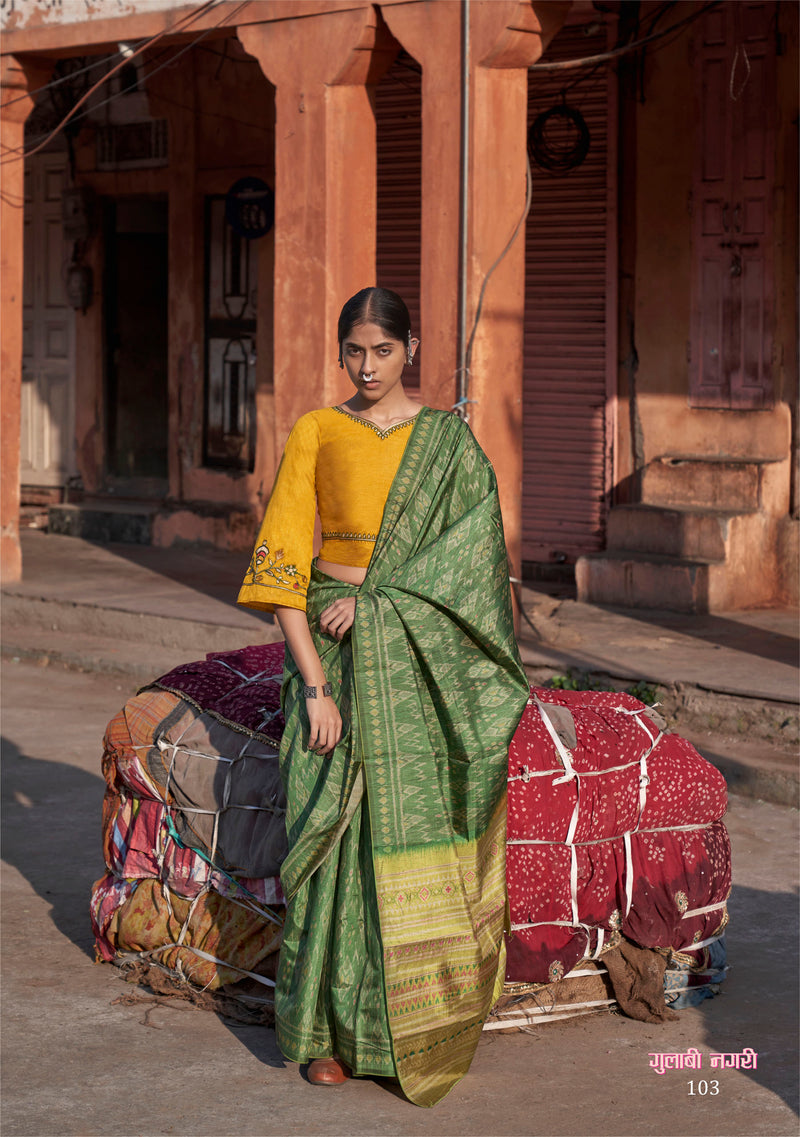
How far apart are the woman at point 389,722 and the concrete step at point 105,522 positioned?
28.8ft

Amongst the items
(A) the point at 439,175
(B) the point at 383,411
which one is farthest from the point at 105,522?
(B) the point at 383,411

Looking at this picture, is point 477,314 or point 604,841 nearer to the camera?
point 604,841

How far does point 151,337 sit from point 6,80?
3658 millimetres

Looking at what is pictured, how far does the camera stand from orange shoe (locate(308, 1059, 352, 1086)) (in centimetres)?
370

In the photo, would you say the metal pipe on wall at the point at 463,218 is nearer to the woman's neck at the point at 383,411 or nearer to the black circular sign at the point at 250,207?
the black circular sign at the point at 250,207

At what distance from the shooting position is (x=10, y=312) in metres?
10.3

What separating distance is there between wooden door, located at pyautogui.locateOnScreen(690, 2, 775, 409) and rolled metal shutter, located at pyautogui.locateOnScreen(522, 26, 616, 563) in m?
0.66

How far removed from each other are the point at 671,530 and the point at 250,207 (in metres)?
4.44

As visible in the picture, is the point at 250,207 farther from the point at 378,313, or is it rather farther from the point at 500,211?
the point at 378,313

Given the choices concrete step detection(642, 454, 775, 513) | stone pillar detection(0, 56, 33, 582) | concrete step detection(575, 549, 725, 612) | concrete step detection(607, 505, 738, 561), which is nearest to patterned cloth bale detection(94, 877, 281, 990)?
concrete step detection(575, 549, 725, 612)

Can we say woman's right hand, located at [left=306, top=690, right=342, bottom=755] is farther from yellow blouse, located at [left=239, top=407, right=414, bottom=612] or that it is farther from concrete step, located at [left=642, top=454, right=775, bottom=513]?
concrete step, located at [left=642, top=454, right=775, bottom=513]

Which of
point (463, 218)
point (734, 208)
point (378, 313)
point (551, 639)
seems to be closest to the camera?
point (378, 313)

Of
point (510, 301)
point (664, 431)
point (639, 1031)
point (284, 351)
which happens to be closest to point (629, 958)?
point (639, 1031)

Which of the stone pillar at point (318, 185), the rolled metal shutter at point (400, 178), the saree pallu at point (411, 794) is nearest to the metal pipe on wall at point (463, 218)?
the stone pillar at point (318, 185)
